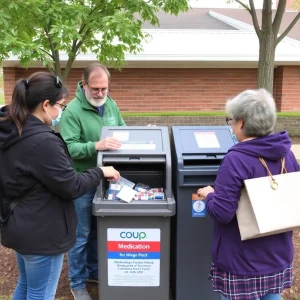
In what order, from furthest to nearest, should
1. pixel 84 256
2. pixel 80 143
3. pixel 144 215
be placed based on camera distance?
pixel 84 256 → pixel 80 143 → pixel 144 215

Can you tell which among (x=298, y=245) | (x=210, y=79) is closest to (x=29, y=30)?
(x=298, y=245)

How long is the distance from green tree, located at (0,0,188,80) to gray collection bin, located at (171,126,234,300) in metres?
1.51

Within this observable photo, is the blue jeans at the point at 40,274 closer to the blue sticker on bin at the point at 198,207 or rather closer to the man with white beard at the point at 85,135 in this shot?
the man with white beard at the point at 85,135

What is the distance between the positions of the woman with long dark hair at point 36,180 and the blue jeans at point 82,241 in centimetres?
76

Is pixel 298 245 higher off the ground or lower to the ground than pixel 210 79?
lower

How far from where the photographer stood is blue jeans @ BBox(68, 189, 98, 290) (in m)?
2.96

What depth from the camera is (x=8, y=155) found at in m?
2.05

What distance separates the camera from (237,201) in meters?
2.03

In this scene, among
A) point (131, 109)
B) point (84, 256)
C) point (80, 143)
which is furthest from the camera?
point (131, 109)

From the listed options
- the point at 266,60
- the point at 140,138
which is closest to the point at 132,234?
the point at 140,138

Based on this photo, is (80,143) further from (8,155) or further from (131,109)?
(131,109)

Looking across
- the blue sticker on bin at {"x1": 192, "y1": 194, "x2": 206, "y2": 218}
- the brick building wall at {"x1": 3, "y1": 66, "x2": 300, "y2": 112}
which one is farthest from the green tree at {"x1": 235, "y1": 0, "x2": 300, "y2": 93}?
the brick building wall at {"x1": 3, "y1": 66, "x2": 300, "y2": 112}

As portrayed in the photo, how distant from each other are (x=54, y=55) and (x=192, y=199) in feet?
9.28

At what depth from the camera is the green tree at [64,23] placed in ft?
12.2
